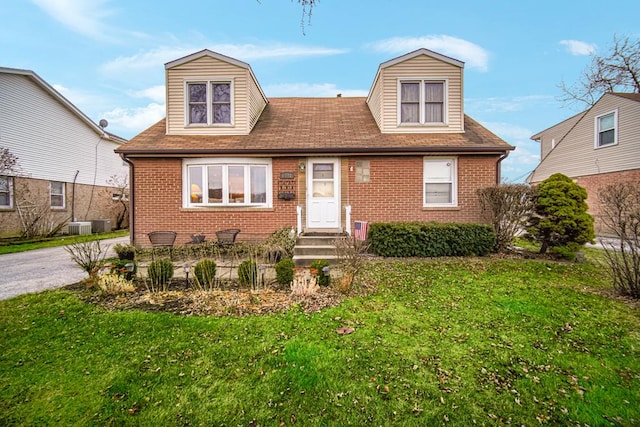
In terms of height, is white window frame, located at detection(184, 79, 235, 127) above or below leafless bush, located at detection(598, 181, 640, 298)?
above

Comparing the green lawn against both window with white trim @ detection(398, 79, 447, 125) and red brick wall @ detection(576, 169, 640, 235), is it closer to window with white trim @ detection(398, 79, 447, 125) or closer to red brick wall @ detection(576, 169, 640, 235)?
window with white trim @ detection(398, 79, 447, 125)

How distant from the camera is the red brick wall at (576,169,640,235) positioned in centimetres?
1375

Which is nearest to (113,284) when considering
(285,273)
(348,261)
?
(285,273)

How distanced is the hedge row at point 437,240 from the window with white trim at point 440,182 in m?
1.87

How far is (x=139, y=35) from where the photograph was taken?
12.0m

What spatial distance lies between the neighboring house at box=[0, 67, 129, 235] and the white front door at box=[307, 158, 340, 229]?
43.6 feet

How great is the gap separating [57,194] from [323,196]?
16066 mm

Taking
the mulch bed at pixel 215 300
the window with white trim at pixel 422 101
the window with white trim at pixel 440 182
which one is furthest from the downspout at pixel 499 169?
the mulch bed at pixel 215 300

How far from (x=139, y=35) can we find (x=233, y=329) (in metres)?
14.1

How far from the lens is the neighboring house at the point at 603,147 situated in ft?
45.2

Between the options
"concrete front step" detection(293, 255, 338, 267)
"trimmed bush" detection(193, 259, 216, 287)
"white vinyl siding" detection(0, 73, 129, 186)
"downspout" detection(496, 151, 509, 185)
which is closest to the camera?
"trimmed bush" detection(193, 259, 216, 287)

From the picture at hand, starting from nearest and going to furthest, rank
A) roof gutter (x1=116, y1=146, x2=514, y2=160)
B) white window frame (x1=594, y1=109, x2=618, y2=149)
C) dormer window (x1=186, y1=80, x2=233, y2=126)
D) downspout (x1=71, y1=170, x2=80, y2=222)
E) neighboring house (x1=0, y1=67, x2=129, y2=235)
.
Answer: roof gutter (x1=116, y1=146, x2=514, y2=160), dormer window (x1=186, y1=80, x2=233, y2=126), neighboring house (x1=0, y1=67, x2=129, y2=235), white window frame (x1=594, y1=109, x2=618, y2=149), downspout (x1=71, y1=170, x2=80, y2=222)

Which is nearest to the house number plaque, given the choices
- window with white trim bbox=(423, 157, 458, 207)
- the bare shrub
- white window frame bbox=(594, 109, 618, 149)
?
window with white trim bbox=(423, 157, 458, 207)

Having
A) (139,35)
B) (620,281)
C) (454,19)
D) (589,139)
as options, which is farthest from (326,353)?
(589,139)
